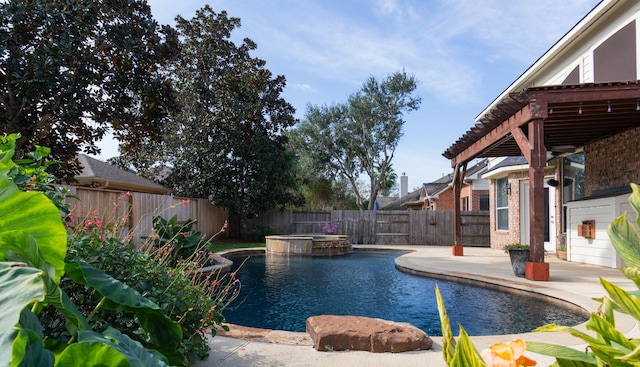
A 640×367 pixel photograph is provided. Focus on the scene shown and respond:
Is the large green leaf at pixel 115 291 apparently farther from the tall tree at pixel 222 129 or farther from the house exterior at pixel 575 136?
the tall tree at pixel 222 129

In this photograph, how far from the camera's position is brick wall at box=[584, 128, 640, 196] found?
27.3 ft

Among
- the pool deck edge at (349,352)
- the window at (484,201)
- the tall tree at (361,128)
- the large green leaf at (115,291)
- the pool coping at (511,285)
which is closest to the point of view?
the large green leaf at (115,291)

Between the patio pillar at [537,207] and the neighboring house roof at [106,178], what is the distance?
12201 mm

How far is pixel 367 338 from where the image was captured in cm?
351

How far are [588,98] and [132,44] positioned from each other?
8.93 metres

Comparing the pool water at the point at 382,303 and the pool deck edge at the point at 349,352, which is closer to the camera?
the pool deck edge at the point at 349,352

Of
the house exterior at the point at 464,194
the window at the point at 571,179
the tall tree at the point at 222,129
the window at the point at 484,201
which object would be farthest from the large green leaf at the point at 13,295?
the window at the point at 484,201

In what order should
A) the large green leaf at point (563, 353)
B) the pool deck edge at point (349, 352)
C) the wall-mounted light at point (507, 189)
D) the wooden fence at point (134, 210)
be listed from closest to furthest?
the large green leaf at point (563, 353) → the pool deck edge at point (349, 352) → the wooden fence at point (134, 210) → the wall-mounted light at point (507, 189)

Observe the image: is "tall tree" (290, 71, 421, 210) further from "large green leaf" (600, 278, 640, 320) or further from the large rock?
"large green leaf" (600, 278, 640, 320)

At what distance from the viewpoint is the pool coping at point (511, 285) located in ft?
12.6

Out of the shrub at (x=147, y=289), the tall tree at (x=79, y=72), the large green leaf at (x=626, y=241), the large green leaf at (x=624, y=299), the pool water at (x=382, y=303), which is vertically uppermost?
the tall tree at (x=79, y=72)

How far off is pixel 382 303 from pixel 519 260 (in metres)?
2.81

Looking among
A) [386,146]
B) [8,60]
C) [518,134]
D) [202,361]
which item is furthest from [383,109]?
[202,361]

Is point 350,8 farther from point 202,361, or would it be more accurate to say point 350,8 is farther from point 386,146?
point 386,146
